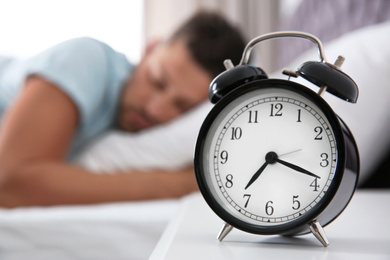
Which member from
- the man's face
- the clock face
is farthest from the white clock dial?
the man's face

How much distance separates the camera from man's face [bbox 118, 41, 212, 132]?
1624mm

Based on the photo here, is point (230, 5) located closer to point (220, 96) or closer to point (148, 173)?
point (148, 173)

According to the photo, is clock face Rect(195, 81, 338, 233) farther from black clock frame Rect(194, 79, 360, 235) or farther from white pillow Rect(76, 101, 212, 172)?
white pillow Rect(76, 101, 212, 172)

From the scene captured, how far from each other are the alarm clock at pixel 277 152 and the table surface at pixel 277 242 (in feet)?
0.06

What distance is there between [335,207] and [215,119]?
171mm

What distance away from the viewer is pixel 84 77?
4.80 feet

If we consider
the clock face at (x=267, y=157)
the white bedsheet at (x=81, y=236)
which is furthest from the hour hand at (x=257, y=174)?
the white bedsheet at (x=81, y=236)

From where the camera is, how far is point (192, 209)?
729 mm

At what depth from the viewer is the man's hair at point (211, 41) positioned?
5.41ft

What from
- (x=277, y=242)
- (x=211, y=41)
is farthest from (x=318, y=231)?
(x=211, y=41)

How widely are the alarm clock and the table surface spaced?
18 millimetres

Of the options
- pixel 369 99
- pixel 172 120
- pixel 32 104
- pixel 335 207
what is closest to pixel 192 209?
pixel 335 207

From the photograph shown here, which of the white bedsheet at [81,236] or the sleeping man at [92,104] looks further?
the sleeping man at [92,104]

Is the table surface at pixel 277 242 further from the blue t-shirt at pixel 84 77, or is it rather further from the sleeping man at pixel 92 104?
the blue t-shirt at pixel 84 77
